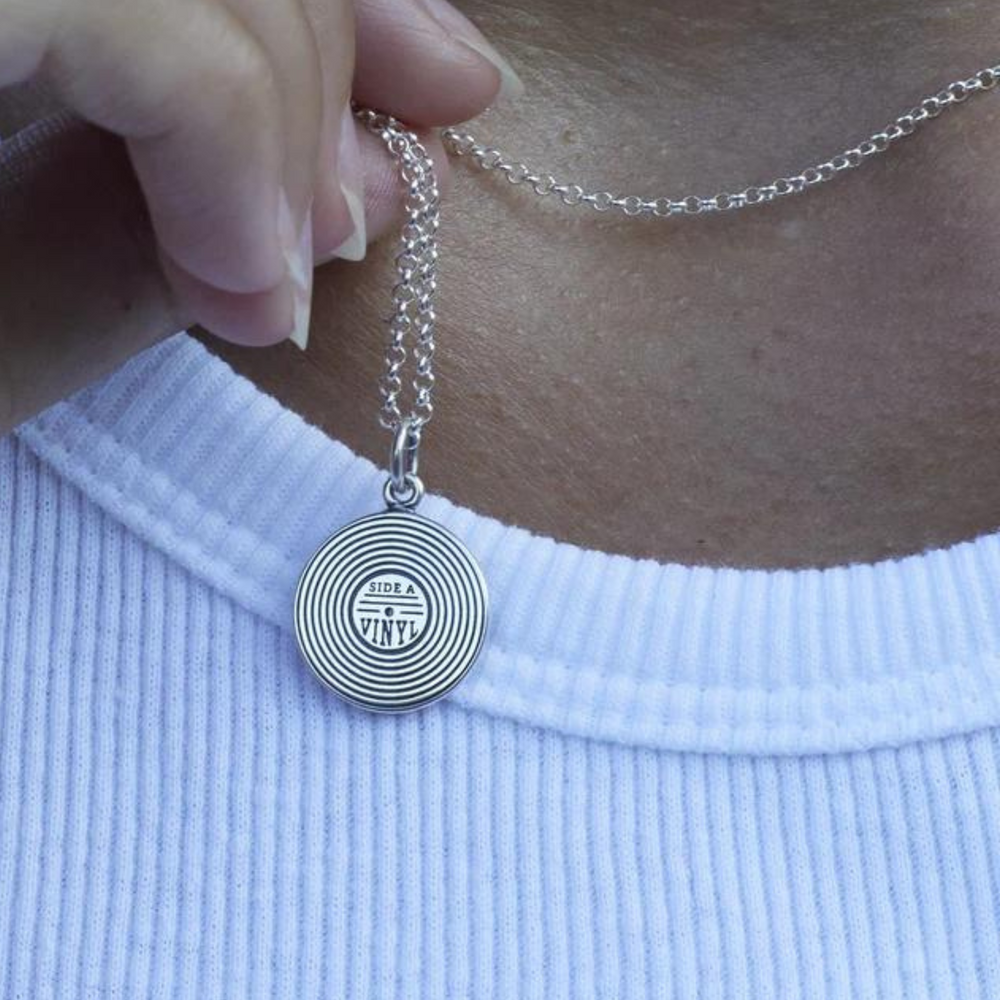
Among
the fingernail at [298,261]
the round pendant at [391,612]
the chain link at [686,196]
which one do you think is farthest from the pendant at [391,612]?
the chain link at [686,196]

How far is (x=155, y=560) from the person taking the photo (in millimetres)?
800

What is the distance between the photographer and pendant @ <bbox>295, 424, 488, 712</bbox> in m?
0.76

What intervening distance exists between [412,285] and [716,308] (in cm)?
17

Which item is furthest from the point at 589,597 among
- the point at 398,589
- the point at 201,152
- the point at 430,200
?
the point at 201,152

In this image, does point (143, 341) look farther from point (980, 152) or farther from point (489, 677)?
point (980, 152)

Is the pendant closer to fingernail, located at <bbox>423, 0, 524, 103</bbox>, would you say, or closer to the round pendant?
the round pendant

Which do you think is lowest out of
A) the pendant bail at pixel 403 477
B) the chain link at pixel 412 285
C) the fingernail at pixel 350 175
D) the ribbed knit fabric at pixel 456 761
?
the ribbed knit fabric at pixel 456 761

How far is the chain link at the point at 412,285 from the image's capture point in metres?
0.80

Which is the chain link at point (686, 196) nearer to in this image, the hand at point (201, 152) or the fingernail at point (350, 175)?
the hand at point (201, 152)

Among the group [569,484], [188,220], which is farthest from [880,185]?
[188,220]

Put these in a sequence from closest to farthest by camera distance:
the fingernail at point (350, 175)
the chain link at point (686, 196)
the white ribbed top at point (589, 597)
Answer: the fingernail at point (350, 175) → the white ribbed top at point (589, 597) → the chain link at point (686, 196)

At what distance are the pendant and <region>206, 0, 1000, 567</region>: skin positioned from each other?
2.8 inches

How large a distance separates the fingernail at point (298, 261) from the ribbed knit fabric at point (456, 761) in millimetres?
156

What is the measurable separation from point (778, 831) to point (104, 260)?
0.41 m
